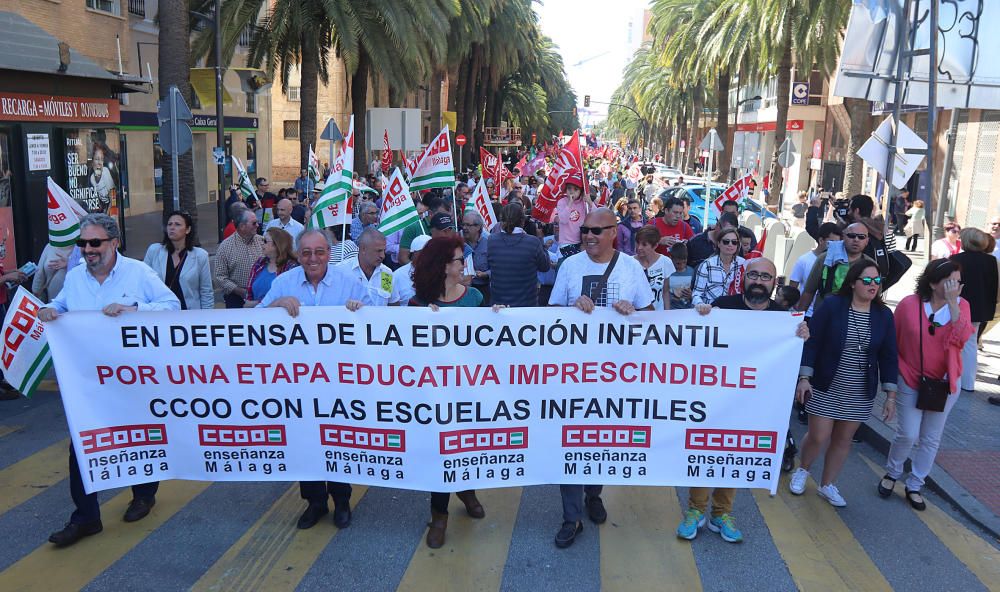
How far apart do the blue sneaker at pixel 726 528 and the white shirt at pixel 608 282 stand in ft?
4.52

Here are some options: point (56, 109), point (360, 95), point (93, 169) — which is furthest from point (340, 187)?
point (360, 95)

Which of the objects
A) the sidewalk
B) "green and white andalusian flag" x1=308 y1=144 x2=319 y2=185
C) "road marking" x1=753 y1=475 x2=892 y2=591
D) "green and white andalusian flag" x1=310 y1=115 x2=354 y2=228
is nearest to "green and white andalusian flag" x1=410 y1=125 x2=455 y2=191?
"green and white andalusian flag" x1=310 y1=115 x2=354 y2=228

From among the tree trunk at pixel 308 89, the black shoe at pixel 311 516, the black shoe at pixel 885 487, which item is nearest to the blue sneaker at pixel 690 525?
the black shoe at pixel 885 487

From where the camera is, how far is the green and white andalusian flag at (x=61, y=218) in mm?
7707

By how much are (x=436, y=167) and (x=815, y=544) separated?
288 inches

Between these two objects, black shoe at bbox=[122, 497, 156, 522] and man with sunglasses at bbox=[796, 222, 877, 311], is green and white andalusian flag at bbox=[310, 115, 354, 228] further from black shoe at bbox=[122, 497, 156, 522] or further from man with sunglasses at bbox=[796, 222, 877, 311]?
man with sunglasses at bbox=[796, 222, 877, 311]

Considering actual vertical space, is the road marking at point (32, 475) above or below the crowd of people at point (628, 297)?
below

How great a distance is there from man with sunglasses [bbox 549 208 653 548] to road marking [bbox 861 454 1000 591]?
2.33 meters

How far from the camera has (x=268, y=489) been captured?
6.13m

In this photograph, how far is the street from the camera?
483 cm

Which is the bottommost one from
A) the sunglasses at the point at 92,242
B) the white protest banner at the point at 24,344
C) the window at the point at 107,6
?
the white protest banner at the point at 24,344

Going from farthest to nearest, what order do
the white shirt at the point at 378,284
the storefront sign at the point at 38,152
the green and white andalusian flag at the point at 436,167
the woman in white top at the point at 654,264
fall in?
1. the storefront sign at the point at 38,152
2. the green and white andalusian flag at the point at 436,167
3. the woman in white top at the point at 654,264
4. the white shirt at the point at 378,284

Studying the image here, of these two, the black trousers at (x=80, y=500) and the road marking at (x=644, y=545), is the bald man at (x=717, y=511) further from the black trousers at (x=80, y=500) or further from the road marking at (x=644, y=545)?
the black trousers at (x=80, y=500)

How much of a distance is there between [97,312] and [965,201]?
89.9ft
